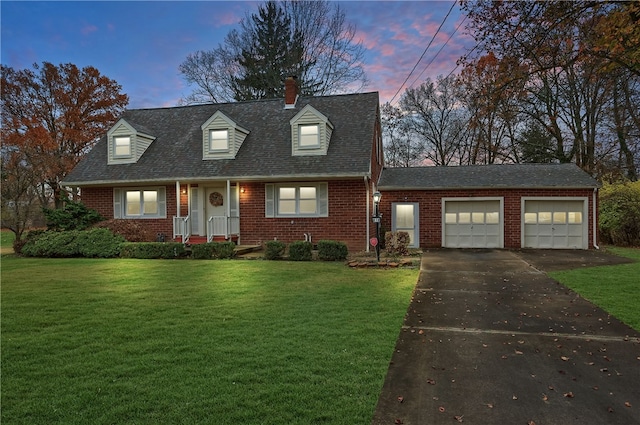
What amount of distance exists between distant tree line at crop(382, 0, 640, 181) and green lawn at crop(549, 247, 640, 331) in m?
4.10

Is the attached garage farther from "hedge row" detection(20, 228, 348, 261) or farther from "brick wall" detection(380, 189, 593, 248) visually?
"hedge row" detection(20, 228, 348, 261)

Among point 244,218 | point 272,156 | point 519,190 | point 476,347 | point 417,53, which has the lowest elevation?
point 476,347

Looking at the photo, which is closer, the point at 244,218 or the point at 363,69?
the point at 244,218

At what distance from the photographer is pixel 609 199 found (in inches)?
695

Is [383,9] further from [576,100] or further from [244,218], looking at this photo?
[576,100]

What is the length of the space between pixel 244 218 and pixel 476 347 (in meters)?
12.6

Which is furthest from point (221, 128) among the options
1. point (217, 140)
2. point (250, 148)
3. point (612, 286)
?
point (612, 286)

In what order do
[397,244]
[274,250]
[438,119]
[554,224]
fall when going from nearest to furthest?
[274,250] < [397,244] < [554,224] < [438,119]

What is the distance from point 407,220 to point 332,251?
18.5 ft

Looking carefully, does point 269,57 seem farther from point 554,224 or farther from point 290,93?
point 554,224

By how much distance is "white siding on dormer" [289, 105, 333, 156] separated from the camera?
15.7 m

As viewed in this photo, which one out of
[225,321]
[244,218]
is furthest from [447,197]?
[225,321]

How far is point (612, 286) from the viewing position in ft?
26.5

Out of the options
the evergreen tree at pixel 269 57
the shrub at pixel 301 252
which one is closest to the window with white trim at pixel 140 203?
the shrub at pixel 301 252
